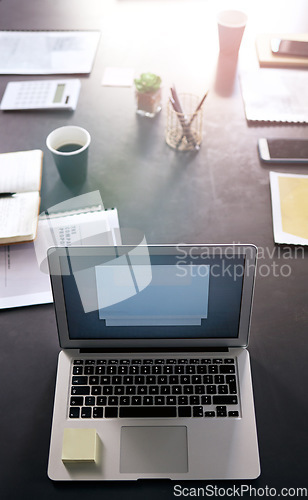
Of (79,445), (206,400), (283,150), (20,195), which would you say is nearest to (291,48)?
(283,150)

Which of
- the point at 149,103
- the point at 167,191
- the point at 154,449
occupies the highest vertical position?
the point at 149,103

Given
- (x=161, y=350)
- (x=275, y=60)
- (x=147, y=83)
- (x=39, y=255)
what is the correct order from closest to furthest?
(x=161, y=350) < (x=39, y=255) < (x=147, y=83) < (x=275, y=60)

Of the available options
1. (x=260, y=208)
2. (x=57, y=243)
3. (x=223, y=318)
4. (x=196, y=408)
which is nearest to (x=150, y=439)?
(x=196, y=408)

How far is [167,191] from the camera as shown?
1200 mm

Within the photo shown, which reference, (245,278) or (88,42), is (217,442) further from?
(88,42)

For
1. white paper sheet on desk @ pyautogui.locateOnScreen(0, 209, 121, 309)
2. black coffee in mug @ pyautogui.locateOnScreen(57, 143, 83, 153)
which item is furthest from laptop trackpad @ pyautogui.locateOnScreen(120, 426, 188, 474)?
black coffee in mug @ pyautogui.locateOnScreen(57, 143, 83, 153)

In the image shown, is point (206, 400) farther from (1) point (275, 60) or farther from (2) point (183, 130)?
(1) point (275, 60)

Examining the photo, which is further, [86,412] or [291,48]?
[291,48]

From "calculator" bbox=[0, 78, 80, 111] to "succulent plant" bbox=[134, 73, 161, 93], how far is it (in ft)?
0.71

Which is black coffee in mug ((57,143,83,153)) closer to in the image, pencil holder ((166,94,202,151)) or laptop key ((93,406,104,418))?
pencil holder ((166,94,202,151))

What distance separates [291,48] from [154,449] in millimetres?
1324

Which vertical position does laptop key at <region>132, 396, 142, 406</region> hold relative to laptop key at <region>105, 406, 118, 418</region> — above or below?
above

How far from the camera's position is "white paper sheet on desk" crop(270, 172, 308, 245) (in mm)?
1082

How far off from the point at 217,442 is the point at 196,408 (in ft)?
0.21
